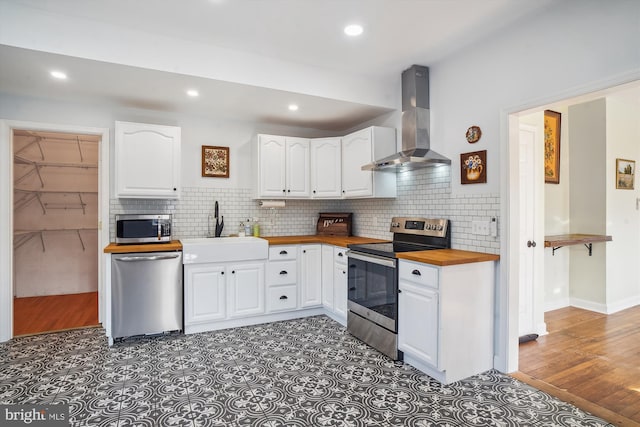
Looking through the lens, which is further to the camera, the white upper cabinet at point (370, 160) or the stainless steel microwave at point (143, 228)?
the white upper cabinet at point (370, 160)

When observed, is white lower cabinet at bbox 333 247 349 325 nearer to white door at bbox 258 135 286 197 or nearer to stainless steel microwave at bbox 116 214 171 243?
white door at bbox 258 135 286 197

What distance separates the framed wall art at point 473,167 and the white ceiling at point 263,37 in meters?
0.94

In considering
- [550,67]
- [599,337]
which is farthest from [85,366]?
[599,337]

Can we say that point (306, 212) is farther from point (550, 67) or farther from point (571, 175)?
point (571, 175)

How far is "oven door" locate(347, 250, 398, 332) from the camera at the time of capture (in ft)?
9.30

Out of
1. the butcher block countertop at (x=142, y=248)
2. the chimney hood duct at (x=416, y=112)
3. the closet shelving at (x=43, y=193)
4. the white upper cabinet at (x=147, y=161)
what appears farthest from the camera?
the closet shelving at (x=43, y=193)

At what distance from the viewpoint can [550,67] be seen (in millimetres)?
2354

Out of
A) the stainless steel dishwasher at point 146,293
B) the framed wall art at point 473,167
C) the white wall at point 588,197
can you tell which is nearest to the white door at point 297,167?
the stainless steel dishwasher at point 146,293

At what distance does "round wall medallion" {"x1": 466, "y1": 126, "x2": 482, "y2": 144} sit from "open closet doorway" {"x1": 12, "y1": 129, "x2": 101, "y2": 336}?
465cm

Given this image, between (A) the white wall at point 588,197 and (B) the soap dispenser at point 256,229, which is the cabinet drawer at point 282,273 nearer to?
(B) the soap dispenser at point 256,229

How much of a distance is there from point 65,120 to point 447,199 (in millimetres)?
3852

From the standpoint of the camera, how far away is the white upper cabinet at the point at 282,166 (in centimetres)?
409

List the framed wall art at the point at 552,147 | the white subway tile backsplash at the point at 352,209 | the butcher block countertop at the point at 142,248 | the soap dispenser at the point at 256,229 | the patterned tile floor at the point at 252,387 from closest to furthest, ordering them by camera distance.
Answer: the patterned tile floor at the point at 252,387, the white subway tile backsplash at the point at 352,209, the butcher block countertop at the point at 142,248, the framed wall art at the point at 552,147, the soap dispenser at the point at 256,229

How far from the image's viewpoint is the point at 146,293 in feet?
10.7
